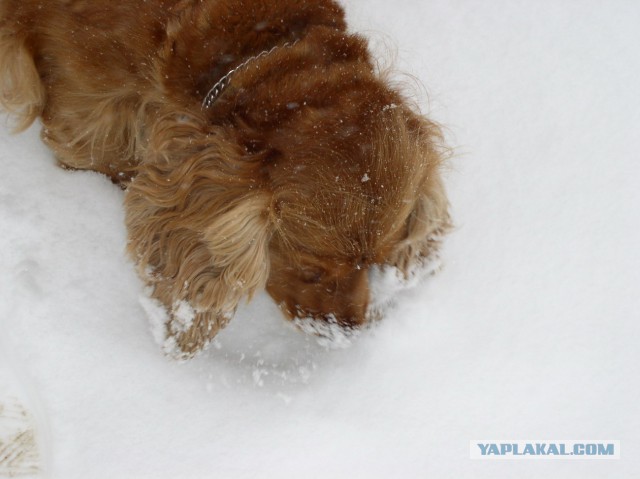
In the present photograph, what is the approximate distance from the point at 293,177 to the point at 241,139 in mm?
235

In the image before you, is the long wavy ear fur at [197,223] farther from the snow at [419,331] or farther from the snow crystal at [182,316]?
the snow at [419,331]

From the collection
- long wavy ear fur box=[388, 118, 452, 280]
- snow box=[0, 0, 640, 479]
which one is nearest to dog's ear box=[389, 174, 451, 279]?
long wavy ear fur box=[388, 118, 452, 280]

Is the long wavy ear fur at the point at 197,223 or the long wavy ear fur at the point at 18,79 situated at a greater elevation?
the long wavy ear fur at the point at 18,79

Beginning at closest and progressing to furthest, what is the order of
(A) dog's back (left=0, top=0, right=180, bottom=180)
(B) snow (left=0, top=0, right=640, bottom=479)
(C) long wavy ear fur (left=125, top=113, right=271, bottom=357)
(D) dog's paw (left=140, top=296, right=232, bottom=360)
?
(C) long wavy ear fur (left=125, top=113, right=271, bottom=357)
(A) dog's back (left=0, top=0, right=180, bottom=180)
(D) dog's paw (left=140, top=296, right=232, bottom=360)
(B) snow (left=0, top=0, right=640, bottom=479)

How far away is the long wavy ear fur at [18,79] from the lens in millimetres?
2498

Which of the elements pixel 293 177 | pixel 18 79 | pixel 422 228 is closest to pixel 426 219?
pixel 422 228

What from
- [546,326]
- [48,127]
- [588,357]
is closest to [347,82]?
[48,127]

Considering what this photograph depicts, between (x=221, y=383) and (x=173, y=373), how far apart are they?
26 centimetres

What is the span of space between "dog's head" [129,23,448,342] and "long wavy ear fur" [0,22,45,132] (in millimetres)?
767

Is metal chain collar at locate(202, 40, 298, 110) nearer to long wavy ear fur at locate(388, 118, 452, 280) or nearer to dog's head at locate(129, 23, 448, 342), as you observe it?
dog's head at locate(129, 23, 448, 342)

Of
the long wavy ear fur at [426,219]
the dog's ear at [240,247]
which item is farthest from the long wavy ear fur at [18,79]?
the long wavy ear fur at [426,219]

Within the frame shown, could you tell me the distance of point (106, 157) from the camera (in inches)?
107

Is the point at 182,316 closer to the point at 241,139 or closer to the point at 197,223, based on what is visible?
the point at 197,223

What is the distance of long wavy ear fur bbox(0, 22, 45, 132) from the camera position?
8.20 feet
